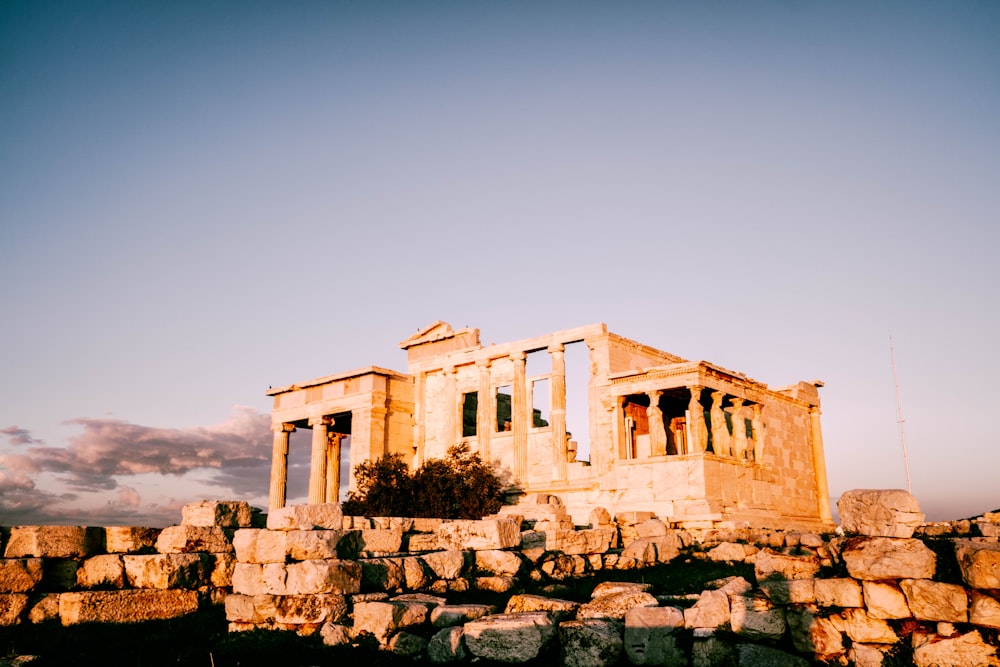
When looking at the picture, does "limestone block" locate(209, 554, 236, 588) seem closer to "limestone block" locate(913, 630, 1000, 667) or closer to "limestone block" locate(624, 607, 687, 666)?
"limestone block" locate(624, 607, 687, 666)

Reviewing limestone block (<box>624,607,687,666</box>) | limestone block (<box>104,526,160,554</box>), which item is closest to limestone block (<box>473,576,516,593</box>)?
limestone block (<box>624,607,687,666</box>)

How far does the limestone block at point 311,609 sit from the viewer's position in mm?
9344

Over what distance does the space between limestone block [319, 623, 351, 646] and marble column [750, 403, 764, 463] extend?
20.6m

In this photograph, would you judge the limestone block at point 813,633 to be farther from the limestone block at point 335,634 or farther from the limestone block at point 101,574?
the limestone block at point 101,574

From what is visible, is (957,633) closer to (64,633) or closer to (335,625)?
(335,625)

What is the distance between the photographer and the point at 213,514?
Result: 1166cm

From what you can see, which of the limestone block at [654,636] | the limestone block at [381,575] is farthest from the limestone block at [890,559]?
the limestone block at [381,575]

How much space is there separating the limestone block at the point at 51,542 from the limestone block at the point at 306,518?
2312 mm

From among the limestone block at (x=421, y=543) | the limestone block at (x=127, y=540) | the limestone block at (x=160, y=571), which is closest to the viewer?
the limestone block at (x=160, y=571)

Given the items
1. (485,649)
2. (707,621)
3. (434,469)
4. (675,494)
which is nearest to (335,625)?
(485,649)

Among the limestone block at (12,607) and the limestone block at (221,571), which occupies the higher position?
the limestone block at (221,571)

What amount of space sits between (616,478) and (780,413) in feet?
25.2

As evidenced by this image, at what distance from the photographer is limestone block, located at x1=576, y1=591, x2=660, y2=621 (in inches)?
342

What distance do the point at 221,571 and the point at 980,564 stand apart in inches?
349
